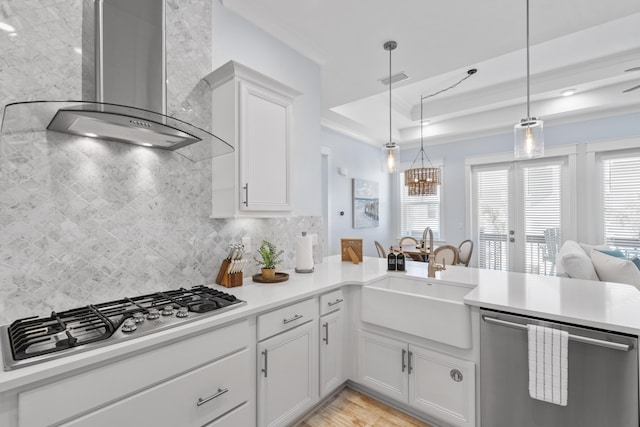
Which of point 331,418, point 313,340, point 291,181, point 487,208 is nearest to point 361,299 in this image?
point 313,340

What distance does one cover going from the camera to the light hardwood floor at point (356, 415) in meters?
1.97


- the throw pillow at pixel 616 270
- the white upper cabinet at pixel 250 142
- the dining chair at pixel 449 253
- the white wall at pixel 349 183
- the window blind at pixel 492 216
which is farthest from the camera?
the window blind at pixel 492 216

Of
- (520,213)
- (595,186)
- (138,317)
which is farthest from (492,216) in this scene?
(138,317)

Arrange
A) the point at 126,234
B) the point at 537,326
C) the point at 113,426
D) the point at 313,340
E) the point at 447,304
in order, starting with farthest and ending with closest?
1. the point at 313,340
2. the point at 447,304
3. the point at 126,234
4. the point at 537,326
5. the point at 113,426

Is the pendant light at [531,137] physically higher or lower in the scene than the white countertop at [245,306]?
higher

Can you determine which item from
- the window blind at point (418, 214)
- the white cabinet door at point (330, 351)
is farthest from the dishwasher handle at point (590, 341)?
the window blind at point (418, 214)

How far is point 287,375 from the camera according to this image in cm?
176

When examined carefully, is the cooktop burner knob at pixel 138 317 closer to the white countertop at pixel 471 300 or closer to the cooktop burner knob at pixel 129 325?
the cooktop burner knob at pixel 129 325

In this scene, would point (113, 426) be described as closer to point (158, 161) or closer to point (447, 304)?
point (158, 161)

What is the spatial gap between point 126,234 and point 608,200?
6.19 meters

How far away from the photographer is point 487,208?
555 cm

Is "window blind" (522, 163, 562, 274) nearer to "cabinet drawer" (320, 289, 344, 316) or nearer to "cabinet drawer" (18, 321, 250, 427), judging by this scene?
"cabinet drawer" (320, 289, 344, 316)

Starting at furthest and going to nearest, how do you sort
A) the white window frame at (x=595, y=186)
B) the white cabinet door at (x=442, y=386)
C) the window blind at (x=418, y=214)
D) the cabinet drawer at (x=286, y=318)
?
the window blind at (x=418, y=214) → the white window frame at (x=595, y=186) → the white cabinet door at (x=442, y=386) → the cabinet drawer at (x=286, y=318)

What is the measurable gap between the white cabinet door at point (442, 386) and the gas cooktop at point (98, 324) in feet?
4.15
